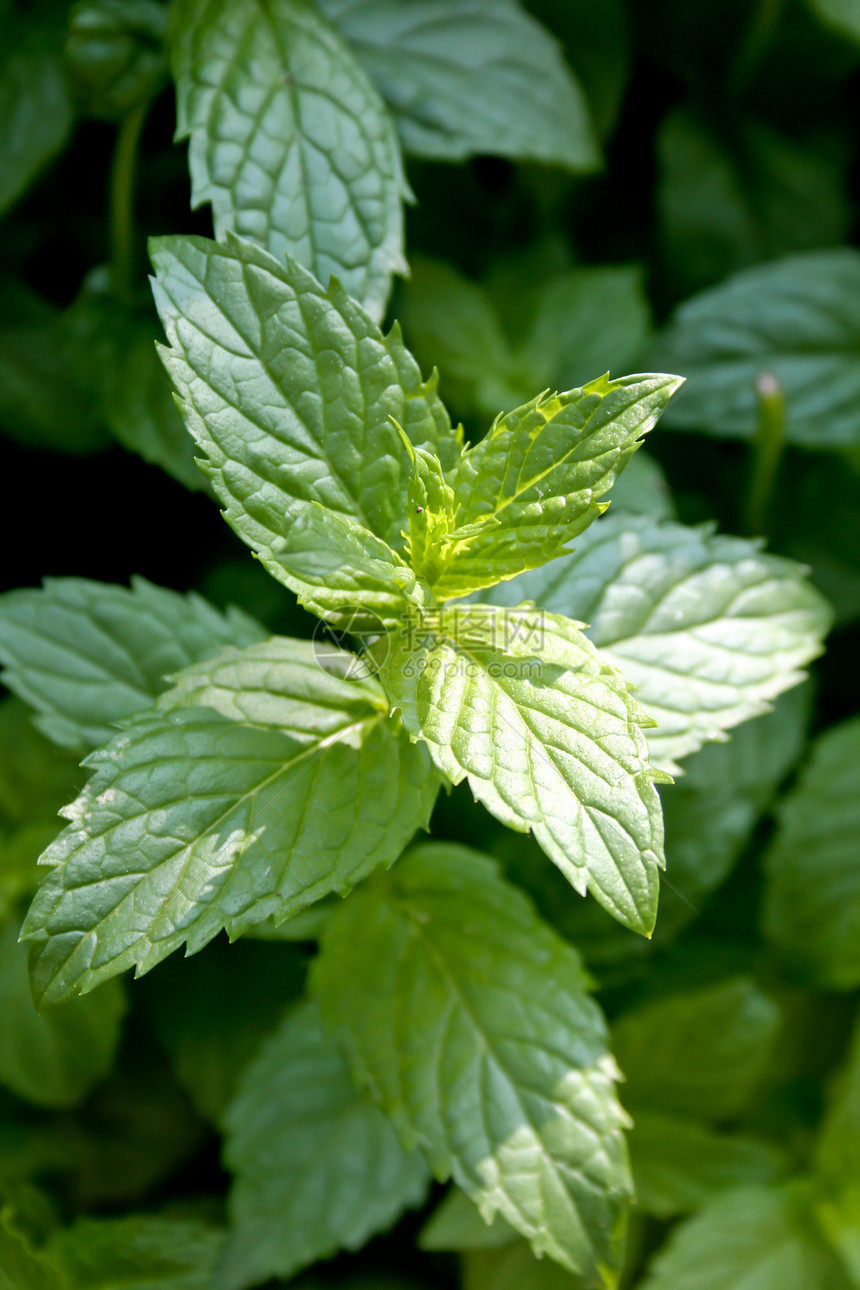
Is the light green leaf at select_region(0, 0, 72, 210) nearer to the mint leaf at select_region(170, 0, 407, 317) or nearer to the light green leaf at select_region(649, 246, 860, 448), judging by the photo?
the mint leaf at select_region(170, 0, 407, 317)

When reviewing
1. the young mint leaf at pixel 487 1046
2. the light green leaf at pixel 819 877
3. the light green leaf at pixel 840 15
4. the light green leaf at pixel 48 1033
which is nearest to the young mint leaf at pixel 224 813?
the young mint leaf at pixel 487 1046

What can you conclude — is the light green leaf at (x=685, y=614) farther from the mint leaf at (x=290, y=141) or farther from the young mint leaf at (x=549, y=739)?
the mint leaf at (x=290, y=141)

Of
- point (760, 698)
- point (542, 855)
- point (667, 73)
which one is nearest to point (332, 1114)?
point (542, 855)

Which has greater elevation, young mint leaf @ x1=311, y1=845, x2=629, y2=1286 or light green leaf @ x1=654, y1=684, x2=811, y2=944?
young mint leaf @ x1=311, y1=845, x2=629, y2=1286

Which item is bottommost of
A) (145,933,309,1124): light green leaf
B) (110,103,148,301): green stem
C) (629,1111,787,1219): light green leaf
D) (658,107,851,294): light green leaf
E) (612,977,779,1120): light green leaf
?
(629,1111,787,1219): light green leaf

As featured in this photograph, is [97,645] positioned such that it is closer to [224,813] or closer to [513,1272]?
[224,813]

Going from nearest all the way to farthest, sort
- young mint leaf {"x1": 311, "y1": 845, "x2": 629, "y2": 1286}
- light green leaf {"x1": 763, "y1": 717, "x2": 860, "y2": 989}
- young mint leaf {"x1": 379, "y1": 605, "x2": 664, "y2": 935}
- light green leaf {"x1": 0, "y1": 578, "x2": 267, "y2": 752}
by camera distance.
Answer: young mint leaf {"x1": 379, "y1": 605, "x2": 664, "y2": 935} → young mint leaf {"x1": 311, "y1": 845, "x2": 629, "y2": 1286} → light green leaf {"x1": 0, "y1": 578, "x2": 267, "y2": 752} → light green leaf {"x1": 763, "y1": 717, "x2": 860, "y2": 989}

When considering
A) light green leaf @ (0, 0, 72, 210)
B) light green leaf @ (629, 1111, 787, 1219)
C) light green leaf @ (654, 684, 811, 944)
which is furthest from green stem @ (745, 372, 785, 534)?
light green leaf @ (0, 0, 72, 210)
